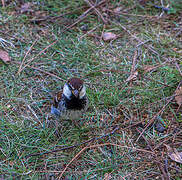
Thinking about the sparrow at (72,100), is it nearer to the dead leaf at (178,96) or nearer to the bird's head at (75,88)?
the bird's head at (75,88)

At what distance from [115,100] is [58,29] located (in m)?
2.21

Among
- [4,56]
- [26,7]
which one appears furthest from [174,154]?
[26,7]

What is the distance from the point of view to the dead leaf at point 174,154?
3.62 metres

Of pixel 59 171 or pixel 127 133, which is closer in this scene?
pixel 59 171

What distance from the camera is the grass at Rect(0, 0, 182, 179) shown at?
11.9 feet

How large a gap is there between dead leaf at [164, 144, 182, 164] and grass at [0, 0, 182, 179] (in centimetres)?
6

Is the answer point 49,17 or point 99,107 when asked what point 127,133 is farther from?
point 49,17

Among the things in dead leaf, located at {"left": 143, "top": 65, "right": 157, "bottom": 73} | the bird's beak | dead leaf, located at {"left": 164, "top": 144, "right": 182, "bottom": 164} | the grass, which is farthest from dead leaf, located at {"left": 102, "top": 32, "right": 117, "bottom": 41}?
dead leaf, located at {"left": 164, "top": 144, "right": 182, "bottom": 164}

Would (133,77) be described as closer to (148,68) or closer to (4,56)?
(148,68)

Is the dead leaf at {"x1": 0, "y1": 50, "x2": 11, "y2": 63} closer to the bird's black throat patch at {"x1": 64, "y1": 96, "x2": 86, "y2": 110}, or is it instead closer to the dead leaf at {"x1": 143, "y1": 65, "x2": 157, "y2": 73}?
the bird's black throat patch at {"x1": 64, "y1": 96, "x2": 86, "y2": 110}

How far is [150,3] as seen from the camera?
242 inches

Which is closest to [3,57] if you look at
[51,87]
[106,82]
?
[51,87]

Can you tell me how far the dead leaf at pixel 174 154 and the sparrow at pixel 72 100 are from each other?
1.38 metres

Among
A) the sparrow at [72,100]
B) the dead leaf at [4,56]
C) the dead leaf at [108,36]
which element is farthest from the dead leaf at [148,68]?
the dead leaf at [4,56]
